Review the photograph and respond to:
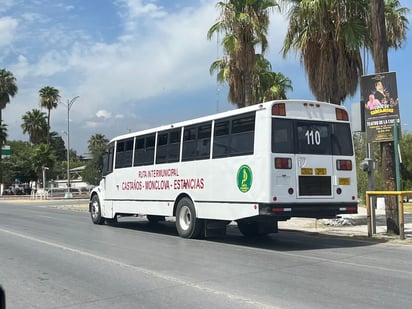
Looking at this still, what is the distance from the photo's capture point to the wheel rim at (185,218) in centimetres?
1412

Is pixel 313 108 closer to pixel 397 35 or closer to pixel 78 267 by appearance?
pixel 78 267

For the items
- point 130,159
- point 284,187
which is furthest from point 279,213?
point 130,159

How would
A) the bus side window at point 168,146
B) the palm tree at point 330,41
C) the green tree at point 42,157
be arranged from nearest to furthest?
the bus side window at point 168,146 → the palm tree at point 330,41 → the green tree at point 42,157

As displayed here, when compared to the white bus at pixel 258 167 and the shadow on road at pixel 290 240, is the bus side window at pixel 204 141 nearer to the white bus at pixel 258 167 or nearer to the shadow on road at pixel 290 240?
the white bus at pixel 258 167

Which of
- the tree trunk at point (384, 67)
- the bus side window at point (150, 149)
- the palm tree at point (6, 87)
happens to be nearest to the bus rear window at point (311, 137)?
the tree trunk at point (384, 67)

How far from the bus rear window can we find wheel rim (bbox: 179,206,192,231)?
3.63 metres

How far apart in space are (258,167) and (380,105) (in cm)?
Answer: 454

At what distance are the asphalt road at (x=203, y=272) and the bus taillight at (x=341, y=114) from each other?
3111 mm

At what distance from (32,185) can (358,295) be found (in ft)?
271

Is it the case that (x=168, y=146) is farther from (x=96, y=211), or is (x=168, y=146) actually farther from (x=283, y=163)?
(x=96, y=211)

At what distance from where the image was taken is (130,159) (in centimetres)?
1711

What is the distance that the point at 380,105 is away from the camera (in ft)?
46.1

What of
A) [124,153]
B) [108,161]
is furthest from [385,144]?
[108,161]

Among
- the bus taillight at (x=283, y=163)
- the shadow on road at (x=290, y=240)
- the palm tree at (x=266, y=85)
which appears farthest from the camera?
the palm tree at (x=266, y=85)
